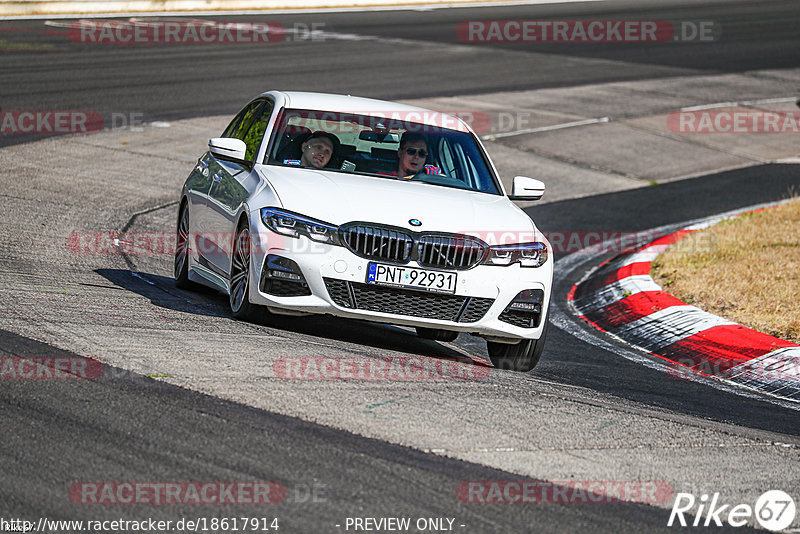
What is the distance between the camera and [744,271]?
1067 cm

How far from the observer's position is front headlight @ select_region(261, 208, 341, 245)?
704 centimetres

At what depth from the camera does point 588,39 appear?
30.9m

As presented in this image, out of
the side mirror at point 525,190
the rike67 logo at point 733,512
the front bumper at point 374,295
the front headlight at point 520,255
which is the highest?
the side mirror at point 525,190

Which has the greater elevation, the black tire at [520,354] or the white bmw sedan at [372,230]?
the white bmw sedan at [372,230]

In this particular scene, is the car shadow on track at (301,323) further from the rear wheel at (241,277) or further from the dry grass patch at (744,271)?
the dry grass patch at (744,271)

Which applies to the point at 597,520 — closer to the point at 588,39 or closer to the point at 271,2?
the point at 588,39

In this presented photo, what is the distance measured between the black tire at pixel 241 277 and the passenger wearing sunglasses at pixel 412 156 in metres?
1.32

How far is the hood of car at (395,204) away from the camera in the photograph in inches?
281

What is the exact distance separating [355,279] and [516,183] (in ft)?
6.21

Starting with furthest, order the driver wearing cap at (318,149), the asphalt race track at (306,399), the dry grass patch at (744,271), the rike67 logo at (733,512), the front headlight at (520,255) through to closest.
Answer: the dry grass patch at (744,271) → the driver wearing cap at (318,149) → the front headlight at (520,255) → the rike67 logo at (733,512) → the asphalt race track at (306,399)

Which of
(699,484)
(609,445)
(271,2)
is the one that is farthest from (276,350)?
(271,2)

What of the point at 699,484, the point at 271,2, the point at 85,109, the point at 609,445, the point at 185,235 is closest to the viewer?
the point at 699,484

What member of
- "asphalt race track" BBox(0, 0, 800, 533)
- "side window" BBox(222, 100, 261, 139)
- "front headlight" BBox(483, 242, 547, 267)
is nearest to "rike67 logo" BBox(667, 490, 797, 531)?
"asphalt race track" BBox(0, 0, 800, 533)

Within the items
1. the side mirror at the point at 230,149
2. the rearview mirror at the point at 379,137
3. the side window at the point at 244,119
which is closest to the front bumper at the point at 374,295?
the side mirror at the point at 230,149
